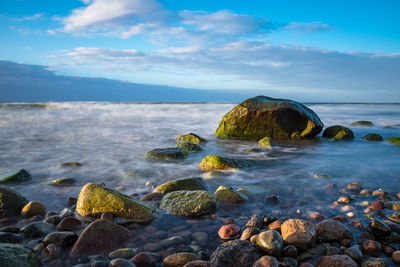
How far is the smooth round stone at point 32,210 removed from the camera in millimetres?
2948

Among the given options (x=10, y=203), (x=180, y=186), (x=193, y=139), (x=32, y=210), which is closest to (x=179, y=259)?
(x=180, y=186)

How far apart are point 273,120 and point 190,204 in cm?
586

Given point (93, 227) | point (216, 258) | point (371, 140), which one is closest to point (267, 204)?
point (216, 258)

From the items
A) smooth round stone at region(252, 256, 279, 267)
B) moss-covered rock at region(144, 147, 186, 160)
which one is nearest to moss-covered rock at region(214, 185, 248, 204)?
smooth round stone at region(252, 256, 279, 267)

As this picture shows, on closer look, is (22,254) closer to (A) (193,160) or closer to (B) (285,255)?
(B) (285,255)

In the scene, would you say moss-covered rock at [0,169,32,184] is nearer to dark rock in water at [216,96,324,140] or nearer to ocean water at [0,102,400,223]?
ocean water at [0,102,400,223]

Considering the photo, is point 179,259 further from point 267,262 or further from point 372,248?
point 372,248

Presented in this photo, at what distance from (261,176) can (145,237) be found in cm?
249

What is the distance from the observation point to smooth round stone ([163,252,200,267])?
200cm

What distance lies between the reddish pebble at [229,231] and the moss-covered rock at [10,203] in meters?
2.11

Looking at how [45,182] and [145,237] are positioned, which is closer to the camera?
[145,237]

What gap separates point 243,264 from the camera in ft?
6.63

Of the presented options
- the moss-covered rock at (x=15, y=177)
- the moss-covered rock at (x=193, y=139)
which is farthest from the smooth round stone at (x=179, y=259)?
the moss-covered rock at (x=193, y=139)

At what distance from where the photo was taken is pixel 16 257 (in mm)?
1842
